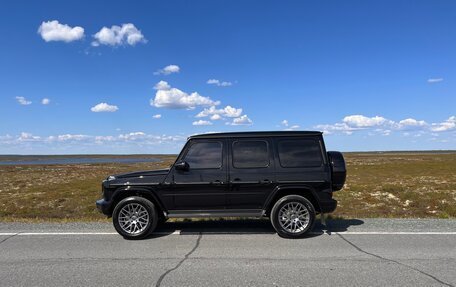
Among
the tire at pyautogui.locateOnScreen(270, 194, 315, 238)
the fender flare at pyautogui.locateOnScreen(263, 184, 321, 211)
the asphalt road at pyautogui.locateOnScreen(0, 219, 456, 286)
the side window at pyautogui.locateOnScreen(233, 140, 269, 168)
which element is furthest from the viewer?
the side window at pyautogui.locateOnScreen(233, 140, 269, 168)

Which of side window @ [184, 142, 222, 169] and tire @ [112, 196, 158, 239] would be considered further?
side window @ [184, 142, 222, 169]

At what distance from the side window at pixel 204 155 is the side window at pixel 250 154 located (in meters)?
0.34

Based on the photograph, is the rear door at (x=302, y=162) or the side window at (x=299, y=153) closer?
the rear door at (x=302, y=162)

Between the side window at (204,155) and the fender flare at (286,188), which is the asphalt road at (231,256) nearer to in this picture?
the fender flare at (286,188)

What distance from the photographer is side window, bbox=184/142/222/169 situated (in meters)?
8.20

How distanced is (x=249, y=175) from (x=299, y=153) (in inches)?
44.0

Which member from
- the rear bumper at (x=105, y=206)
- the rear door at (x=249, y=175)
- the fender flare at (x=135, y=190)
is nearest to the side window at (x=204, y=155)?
the rear door at (x=249, y=175)

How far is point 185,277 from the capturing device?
5.45 meters

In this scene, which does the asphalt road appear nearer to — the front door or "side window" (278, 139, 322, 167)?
the front door

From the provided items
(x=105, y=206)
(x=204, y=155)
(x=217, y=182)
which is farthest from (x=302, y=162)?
(x=105, y=206)

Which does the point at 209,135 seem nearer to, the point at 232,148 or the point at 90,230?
the point at 232,148

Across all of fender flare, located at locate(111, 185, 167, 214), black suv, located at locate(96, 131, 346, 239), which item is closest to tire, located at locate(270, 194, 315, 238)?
black suv, located at locate(96, 131, 346, 239)

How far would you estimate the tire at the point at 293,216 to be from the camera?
26.1 ft

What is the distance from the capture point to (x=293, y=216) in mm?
8000
